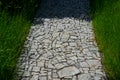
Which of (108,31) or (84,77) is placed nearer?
(84,77)

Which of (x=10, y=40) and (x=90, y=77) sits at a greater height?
(x=10, y=40)

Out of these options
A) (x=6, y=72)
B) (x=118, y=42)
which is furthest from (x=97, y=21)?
(x=6, y=72)

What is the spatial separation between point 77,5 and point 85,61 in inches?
178

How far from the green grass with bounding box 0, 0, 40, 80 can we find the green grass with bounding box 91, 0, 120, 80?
7.13 ft

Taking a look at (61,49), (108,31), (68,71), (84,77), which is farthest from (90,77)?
(108,31)

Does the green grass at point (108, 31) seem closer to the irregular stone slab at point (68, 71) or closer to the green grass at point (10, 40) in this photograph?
the irregular stone slab at point (68, 71)

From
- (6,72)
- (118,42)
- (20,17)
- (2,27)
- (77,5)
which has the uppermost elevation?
(77,5)

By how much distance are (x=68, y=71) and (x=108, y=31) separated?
6.90 feet

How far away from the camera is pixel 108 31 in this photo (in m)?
8.10

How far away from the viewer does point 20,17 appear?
8.95 meters

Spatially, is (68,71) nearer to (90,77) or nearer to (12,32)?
(90,77)

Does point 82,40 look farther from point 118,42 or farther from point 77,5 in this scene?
point 77,5

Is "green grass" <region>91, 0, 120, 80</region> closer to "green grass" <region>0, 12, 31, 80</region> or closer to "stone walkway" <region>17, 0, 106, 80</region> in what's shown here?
"stone walkway" <region>17, 0, 106, 80</region>

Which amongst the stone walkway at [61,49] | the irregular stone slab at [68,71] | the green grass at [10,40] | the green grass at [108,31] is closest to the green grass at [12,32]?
the green grass at [10,40]
